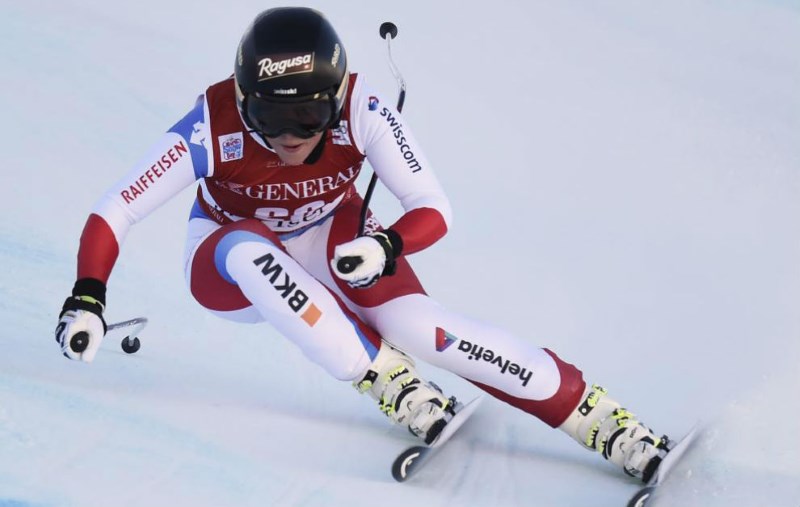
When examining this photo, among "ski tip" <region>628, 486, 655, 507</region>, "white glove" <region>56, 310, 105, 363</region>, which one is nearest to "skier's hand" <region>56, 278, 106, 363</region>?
"white glove" <region>56, 310, 105, 363</region>

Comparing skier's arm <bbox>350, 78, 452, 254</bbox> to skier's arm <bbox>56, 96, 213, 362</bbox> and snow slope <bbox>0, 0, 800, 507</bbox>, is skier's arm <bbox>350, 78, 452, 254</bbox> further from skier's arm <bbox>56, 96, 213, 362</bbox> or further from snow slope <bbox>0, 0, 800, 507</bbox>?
snow slope <bbox>0, 0, 800, 507</bbox>

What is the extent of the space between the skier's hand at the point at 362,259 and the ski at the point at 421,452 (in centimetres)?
66

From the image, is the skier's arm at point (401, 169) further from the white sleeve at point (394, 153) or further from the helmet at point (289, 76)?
the helmet at point (289, 76)

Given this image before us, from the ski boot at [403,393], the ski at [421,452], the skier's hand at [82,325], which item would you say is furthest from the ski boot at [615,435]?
the skier's hand at [82,325]

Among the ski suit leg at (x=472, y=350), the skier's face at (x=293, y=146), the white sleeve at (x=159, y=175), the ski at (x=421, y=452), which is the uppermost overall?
the skier's face at (x=293, y=146)

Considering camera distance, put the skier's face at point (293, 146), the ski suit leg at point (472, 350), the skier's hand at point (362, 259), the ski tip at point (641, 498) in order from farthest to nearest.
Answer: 1. the ski suit leg at point (472, 350)
2. the skier's face at point (293, 146)
3. the ski tip at point (641, 498)
4. the skier's hand at point (362, 259)

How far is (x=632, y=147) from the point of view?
712 cm

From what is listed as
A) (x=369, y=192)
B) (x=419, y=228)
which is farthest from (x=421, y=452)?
(x=369, y=192)

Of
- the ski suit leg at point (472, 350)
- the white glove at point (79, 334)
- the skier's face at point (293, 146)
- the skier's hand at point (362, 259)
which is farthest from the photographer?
the ski suit leg at point (472, 350)

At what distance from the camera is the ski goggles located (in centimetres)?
392

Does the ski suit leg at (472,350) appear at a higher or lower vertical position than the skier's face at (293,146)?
lower

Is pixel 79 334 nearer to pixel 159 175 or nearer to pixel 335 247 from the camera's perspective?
pixel 159 175

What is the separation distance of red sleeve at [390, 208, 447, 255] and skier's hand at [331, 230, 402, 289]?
15cm

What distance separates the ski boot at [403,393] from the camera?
166 inches
